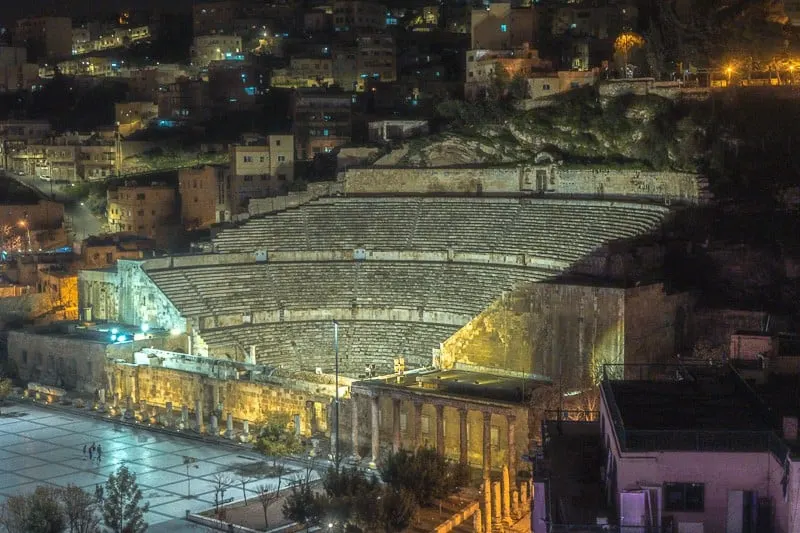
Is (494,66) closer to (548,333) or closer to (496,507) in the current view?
(548,333)

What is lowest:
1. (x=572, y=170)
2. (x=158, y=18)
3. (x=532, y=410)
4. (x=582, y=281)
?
(x=532, y=410)

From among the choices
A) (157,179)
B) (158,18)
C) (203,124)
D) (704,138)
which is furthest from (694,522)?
(158,18)

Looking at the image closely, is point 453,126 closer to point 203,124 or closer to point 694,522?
point 203,124

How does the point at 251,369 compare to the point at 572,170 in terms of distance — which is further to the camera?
the point at 572,170

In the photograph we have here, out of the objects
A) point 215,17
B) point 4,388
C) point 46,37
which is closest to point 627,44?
point 4,388

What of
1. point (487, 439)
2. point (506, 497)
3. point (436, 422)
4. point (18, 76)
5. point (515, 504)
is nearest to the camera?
point (506, 497)

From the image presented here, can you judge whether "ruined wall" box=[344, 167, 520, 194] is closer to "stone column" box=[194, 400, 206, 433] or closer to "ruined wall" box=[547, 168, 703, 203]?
"ruined wall" box=[547, 168, 703, 203]
